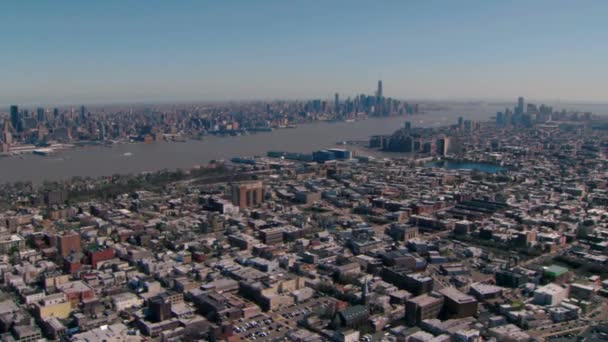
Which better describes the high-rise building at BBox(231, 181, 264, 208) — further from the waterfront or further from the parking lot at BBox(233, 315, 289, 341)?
the waterfront

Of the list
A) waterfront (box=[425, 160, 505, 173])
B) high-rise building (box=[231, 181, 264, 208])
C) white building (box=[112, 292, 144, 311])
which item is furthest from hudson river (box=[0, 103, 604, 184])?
white building (box=[112, 292, 144, 311])

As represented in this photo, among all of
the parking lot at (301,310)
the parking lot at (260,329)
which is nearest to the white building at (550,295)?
the parking lot at (301,310)

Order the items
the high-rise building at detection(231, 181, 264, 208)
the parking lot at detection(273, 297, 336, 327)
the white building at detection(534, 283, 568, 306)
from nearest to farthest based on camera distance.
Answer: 1. the parking lot at detection(273, 297, 336, 327)
2. the white building at detection(534, 283, 568, 306)
3. the high-rise building at detection(231, 181, 264, 208)

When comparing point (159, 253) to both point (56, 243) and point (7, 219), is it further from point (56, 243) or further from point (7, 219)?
point (7, 219)

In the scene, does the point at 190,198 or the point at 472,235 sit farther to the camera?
the point at 190,198

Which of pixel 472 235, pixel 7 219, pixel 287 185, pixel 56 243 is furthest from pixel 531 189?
pixel 7 219
